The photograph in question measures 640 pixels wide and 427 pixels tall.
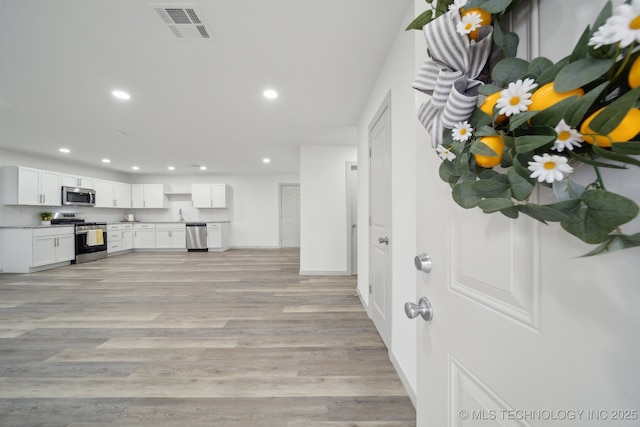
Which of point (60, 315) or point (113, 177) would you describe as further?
point (113, 177)

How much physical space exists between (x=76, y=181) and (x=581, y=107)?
833 centimetres

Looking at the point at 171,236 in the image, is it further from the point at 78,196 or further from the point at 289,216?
the point at 289,216

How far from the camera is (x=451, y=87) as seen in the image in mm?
521

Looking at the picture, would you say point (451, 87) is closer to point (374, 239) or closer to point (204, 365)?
point (374, 239)

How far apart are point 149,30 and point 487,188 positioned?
7.84ft

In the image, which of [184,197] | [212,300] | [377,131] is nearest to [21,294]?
[212,300]

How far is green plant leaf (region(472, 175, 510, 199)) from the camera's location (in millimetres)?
423

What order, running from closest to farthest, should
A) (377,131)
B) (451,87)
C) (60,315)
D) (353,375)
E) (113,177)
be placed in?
(451,87), (353,375), (377,131), (60,315), (113,177)

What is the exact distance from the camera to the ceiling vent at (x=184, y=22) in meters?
1.57

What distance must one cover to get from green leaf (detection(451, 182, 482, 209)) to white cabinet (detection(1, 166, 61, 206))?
24.4ft

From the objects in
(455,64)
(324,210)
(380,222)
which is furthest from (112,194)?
(455,64)

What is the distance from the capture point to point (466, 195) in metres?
0.48

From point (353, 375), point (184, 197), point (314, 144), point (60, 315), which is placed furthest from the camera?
point (184, 197)

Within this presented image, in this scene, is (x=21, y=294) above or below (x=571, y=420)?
below
